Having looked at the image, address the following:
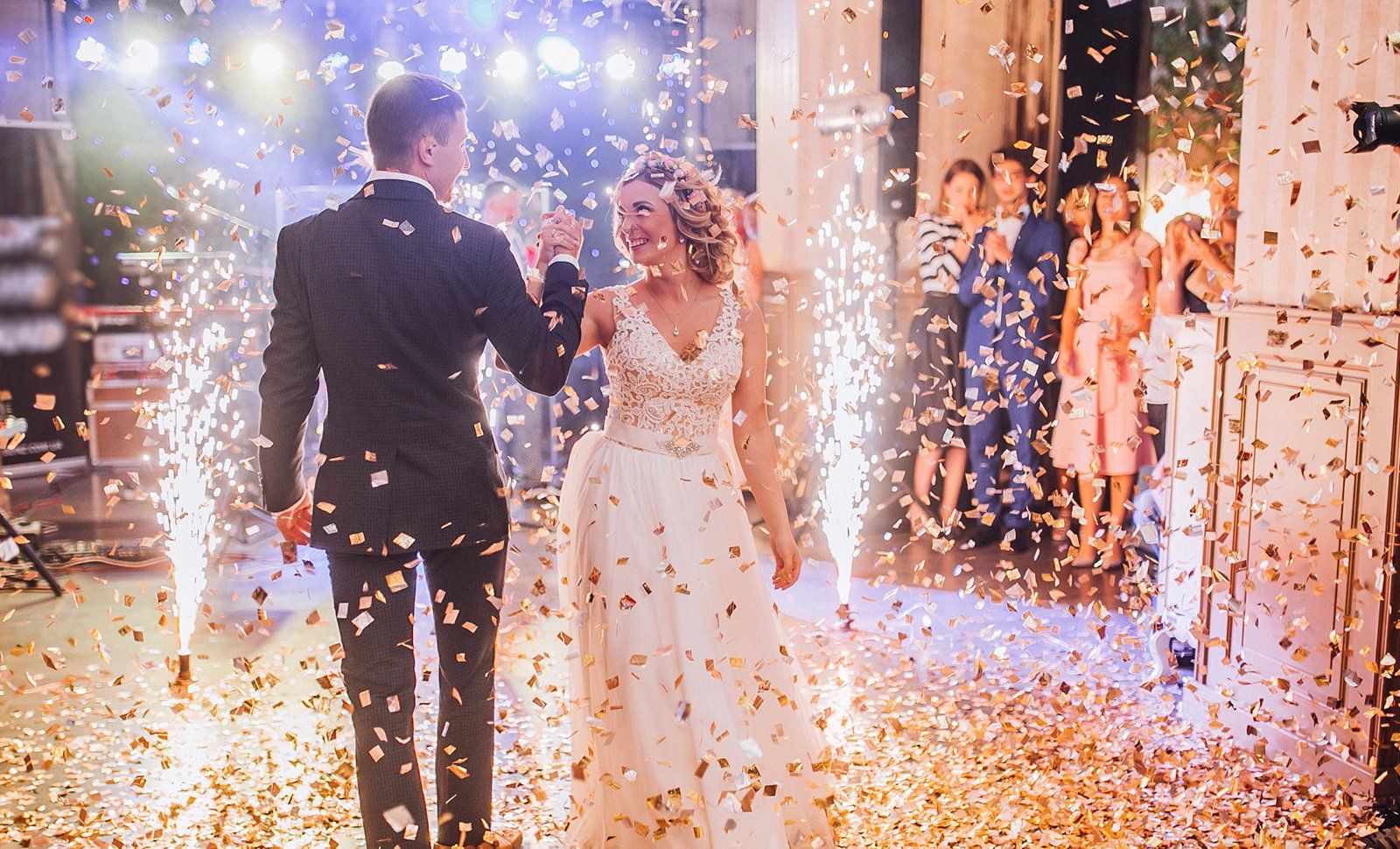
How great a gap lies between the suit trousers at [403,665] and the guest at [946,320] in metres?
3.84

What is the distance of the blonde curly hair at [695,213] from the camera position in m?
2.80

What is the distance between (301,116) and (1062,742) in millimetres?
9027

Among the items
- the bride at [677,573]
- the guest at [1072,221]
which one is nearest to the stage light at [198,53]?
the guest at [1072,221]

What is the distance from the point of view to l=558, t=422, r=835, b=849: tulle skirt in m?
2.73

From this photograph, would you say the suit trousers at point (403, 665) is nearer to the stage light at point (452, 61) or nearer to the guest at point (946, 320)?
the guest at point (946, 320)

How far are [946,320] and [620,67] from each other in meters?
3.85

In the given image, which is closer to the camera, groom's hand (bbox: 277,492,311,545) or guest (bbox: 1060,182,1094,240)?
groom's hand (bbox: 277,492,311,545)

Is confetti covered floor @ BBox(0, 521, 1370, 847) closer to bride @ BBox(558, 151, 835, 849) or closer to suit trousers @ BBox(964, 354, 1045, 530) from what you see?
bride @ BBox(558, 151, 835, 849)

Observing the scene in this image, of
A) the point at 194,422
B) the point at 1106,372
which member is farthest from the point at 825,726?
the point at 194,422

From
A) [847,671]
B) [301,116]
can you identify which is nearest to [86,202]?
[301,116]

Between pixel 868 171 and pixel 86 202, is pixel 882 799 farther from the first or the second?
pixel 86 202

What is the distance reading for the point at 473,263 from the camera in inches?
95.0

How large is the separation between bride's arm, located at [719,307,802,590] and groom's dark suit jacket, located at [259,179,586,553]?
0.56 m

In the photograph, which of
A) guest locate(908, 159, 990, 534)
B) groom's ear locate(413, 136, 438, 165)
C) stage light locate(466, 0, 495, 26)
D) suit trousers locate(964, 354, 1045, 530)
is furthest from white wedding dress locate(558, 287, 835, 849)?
stage light locate(466, 0, 495, 26)
